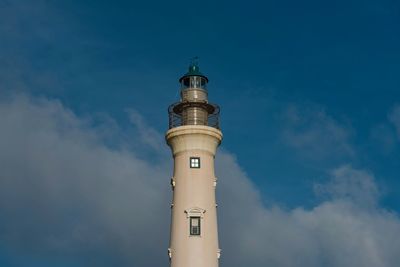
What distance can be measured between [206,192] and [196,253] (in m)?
3.76

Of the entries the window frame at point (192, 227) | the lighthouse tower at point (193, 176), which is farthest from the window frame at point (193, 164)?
the window frame at point (192, 227)

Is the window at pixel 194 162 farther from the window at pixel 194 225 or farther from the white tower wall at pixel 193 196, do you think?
the window at pixel 194 225

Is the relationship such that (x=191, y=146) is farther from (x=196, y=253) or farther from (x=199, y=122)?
(x=196, y=253)

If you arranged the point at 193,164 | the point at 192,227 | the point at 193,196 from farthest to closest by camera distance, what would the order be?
1. the point at 193,164
2. the point at 193,196
3. the point at 192,227

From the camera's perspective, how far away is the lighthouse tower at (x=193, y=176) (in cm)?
4588

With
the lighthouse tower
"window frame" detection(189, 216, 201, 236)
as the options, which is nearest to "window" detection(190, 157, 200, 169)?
the lighthouse tower

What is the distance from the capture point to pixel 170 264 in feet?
151

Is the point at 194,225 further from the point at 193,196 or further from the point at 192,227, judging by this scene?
the point at 193,196

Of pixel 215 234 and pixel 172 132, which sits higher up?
pixel 172 132

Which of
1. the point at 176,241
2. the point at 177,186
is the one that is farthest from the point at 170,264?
the point at 177,186

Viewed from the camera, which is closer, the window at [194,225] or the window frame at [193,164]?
the window at [194,225]

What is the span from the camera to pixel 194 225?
152 feet

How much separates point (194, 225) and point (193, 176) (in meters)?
2.97

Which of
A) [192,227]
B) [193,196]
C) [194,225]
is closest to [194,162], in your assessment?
[193,196]
